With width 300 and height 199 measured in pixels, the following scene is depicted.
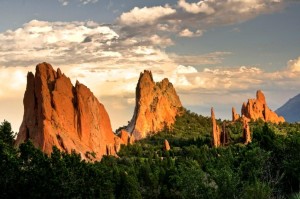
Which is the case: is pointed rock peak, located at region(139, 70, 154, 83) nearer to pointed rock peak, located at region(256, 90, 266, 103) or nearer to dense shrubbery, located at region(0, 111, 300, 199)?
pointed rock peak, located at region(256, 90, 266, 103)

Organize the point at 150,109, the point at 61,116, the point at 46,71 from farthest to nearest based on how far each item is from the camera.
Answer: the point at 150,109 → the point at 46,71 → the point at 61,116

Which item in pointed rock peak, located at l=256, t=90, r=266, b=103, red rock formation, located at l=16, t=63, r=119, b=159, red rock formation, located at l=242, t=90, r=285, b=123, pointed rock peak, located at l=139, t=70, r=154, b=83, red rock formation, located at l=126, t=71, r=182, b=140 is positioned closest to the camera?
red rock formation, located at l=16, t=63, r=119, b=159

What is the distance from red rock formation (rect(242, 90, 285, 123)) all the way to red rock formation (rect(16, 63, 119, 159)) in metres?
74.3

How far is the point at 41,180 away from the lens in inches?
1507

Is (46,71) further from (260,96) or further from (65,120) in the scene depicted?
(260,96)

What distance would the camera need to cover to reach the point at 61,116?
338 feet

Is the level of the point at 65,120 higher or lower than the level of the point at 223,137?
higher

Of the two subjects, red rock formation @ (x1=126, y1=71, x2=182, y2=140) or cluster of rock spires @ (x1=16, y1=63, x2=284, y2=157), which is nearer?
cluster of rock spires @ (x1=16, y1=63, x2=284, y2=157)

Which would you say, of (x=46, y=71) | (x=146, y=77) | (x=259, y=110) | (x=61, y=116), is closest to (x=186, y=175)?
(x=61, y=116)

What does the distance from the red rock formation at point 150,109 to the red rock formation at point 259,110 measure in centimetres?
2768

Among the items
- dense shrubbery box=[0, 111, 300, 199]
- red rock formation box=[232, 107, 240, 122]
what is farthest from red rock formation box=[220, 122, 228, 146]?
dense shrubbery box=[0, 111, 300, 199]

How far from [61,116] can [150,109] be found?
220 ft

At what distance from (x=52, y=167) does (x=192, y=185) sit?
40.6ft

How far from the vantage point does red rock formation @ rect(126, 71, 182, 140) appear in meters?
160
